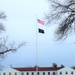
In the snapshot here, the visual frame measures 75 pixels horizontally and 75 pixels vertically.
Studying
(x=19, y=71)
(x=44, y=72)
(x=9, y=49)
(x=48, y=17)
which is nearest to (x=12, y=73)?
(x=19, y=71)

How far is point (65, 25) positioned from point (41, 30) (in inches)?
730

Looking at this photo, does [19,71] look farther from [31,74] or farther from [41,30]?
[41,30]

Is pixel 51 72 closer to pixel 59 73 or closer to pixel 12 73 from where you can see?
pixel 59 73

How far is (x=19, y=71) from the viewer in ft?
400


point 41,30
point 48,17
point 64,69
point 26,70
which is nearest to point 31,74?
point 26,70

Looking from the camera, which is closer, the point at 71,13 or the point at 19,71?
the point at 71,13

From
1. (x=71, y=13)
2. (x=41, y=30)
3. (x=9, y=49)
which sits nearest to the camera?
(x=71, y=13)

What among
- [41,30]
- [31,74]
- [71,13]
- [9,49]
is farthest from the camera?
[31,74]

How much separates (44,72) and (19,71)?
789 centimetres

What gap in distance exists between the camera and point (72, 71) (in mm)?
124250

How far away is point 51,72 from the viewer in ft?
397

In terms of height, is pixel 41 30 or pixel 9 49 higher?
pixel 41 30

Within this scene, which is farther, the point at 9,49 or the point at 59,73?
the point at 59,73

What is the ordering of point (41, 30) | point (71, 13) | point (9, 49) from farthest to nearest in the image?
point (41, 30)
point (9, 49)
point (71, 13)
